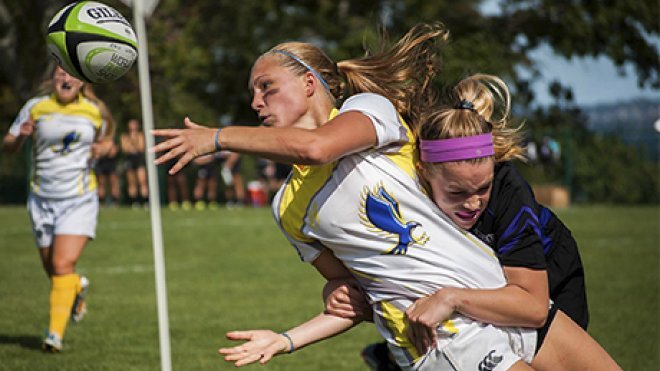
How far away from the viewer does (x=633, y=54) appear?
34.3 m

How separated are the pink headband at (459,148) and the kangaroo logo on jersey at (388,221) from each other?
0.22m

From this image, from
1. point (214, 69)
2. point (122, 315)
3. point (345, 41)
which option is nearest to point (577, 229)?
point (122, 315)

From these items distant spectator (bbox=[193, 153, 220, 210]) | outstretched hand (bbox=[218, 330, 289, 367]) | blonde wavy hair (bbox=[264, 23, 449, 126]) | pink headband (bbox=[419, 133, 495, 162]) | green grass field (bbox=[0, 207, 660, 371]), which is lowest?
distant spectator (bbox=[193, 153, 220, 210])

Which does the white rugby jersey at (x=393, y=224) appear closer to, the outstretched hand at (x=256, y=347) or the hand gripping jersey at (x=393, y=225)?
the hand gripping jersey at (x=393, y=225)

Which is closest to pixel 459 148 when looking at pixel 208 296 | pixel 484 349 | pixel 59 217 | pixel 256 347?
pixel 484 349

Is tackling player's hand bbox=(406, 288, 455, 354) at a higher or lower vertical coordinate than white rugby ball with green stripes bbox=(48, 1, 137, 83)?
lower

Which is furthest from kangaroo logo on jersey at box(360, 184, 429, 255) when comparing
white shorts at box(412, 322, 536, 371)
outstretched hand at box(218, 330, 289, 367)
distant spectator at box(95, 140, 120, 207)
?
distant spectator at box(95, 140, 120, 207)

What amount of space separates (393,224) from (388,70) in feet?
2.32

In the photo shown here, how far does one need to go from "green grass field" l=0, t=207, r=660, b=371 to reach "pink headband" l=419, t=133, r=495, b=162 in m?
3.84

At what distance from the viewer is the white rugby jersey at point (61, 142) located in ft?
26.9

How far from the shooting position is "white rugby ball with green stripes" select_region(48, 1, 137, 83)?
15.3 feet

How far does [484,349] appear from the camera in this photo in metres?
3.59

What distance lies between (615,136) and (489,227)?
28.7 meters

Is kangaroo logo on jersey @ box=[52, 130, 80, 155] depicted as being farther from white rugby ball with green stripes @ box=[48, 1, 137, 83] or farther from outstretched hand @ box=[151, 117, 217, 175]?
outstretched hand @ box=[151, 117, 217, 175]
